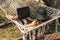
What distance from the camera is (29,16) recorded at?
26.0ft

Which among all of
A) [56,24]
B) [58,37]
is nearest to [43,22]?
[58,37]

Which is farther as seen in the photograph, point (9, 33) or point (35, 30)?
point (9, 33)

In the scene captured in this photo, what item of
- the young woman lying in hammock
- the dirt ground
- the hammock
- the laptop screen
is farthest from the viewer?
the dirt ground

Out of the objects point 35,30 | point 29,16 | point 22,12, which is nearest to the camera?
point 35,30

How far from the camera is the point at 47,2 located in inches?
379

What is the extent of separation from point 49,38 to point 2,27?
9.46 feet

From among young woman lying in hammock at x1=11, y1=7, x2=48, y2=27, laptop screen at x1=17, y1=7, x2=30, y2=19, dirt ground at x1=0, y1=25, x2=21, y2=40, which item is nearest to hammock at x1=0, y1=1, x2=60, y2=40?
young woman lying in hammock at x1=11, y1=7, x2=48, y2=27

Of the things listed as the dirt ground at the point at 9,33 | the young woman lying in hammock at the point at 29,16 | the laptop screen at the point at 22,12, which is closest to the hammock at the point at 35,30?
the young woman lying in hammock at the point at 29,16

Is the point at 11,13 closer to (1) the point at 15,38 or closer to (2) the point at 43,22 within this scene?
(1) the point at 15,38

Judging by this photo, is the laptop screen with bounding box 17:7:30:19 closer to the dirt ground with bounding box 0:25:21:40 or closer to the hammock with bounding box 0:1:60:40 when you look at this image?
the hammock with bounding box 0:1:60:40

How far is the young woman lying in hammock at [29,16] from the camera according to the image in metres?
7.16

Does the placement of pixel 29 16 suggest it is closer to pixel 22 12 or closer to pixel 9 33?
pixel 22 12

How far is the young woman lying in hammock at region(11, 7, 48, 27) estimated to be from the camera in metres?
7.16

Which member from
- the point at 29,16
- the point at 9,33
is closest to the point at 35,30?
the point at 29,16
